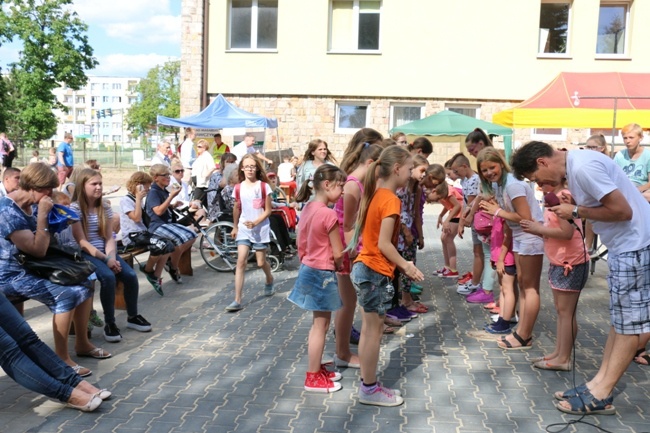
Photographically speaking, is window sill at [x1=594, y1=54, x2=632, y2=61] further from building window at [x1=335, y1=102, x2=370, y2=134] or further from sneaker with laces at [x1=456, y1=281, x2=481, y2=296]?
sneaker with laces at [x1=456, y1=281, x2=481, y2=296]

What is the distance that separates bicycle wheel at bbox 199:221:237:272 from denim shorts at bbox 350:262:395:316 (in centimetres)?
531

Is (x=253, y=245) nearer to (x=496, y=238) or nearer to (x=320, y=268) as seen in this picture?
(x=496, y=238)

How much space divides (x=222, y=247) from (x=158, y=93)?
63766 mm

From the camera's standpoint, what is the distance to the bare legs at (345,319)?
17.7ft

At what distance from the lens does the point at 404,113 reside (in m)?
21.3

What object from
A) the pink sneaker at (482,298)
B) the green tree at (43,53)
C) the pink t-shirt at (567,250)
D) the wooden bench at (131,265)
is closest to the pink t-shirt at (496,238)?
the pink sneaker at (482,298)

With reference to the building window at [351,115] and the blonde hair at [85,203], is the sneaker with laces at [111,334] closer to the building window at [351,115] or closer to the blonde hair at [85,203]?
the blonde hair at [85,203]

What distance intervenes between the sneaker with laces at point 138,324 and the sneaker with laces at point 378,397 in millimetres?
2674

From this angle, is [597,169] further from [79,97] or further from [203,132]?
[79,97]

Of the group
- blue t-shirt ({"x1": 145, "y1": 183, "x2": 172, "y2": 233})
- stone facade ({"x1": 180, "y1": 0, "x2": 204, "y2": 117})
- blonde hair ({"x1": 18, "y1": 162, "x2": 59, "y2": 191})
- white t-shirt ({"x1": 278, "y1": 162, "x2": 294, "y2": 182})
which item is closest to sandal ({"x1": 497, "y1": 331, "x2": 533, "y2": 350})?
blonde hair ({"x1": 18, "y1": 162, "x2": 59, "y2": 191})

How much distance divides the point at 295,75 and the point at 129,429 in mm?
17707

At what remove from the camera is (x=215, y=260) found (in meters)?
10.2

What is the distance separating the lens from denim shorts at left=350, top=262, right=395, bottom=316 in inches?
180

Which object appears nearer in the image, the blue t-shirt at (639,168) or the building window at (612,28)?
the blue t-shirt at (639,168)
